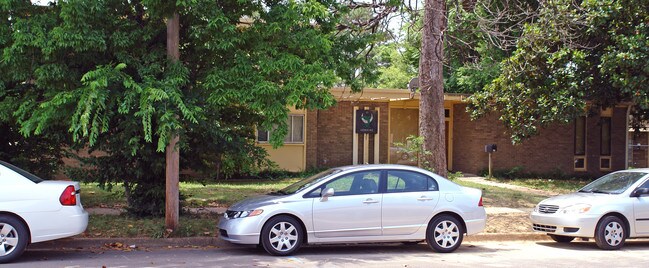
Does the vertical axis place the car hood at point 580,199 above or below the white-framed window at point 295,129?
below

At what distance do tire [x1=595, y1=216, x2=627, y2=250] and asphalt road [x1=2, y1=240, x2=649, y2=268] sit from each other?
0.15 metres

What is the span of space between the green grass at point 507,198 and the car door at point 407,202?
5322mm

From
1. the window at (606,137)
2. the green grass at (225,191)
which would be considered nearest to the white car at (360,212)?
the green grass at (225,191)

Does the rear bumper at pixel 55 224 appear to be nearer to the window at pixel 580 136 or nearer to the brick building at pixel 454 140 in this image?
the brick building at pixel 454 140

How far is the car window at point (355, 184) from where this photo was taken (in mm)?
9656

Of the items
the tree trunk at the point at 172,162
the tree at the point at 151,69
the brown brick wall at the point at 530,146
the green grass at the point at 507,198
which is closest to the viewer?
the tree at the point at 151,69

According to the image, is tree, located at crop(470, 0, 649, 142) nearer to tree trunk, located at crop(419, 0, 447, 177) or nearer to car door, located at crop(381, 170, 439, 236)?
tree trunk, located at crop(419, 0, 447, 177)

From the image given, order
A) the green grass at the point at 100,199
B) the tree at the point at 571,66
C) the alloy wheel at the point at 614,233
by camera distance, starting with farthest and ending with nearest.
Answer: the tree at the point at 571,66
the green grass at the point at 100,199
the alloy wheel at the point at 614,233

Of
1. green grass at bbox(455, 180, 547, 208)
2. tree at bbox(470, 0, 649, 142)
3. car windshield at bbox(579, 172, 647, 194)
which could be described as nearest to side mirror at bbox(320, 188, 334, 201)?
car windshield at bbox(579, 172, 647, 194)

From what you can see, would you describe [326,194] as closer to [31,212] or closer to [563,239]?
[31,212]

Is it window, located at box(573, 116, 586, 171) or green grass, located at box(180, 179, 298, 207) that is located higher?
window, located at box(573, 116, 586, 171)

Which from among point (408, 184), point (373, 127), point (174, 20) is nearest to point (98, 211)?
point (174, 20)

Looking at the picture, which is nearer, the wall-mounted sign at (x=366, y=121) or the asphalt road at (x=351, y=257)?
the asphalt road at (x=351, y=257)

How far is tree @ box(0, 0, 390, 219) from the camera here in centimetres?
918
